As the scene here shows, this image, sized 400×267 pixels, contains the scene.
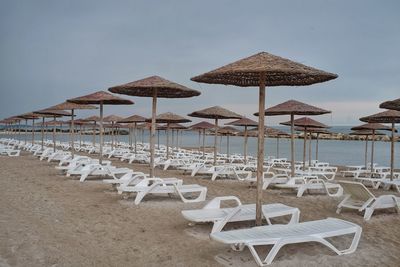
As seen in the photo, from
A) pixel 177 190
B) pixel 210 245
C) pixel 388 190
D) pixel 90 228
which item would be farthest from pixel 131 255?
pixel 388 190

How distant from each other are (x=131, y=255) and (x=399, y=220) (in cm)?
421

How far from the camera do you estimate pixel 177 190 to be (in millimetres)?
6406

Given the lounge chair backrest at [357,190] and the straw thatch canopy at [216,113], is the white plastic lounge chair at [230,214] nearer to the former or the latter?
the lounge chair backrest at [357,190]

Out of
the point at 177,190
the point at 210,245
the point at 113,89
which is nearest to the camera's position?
the point at 210,245

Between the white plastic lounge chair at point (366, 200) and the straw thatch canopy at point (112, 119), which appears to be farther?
the straw thatch canopy at point (112, 119)

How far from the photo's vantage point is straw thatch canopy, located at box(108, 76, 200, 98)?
6648 millimetres

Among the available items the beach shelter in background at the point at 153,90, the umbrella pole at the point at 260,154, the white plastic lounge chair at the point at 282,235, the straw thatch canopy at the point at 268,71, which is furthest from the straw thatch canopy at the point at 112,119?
the white plastic lounge chair at the point at 282,235

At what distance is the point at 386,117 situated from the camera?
910 cm

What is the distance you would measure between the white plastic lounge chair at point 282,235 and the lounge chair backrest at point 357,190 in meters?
1.58

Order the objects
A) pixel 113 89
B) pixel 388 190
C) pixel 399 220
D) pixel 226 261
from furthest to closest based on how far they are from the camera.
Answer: pixel 388 190
pixel 113 89
pixel 399 220
pixel 226 261

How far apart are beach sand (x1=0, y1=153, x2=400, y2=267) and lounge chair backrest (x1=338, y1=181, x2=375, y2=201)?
32 centimetres

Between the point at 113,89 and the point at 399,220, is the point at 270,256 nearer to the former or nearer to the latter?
the point at 399,220

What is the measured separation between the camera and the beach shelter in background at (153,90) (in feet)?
21.9

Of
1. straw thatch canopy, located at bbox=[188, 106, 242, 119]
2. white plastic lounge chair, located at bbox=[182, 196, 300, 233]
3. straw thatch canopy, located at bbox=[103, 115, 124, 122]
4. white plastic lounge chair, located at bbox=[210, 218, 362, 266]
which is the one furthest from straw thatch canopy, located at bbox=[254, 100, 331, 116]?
straw thatch canopy, located at bbox=[103, 115, 124, 122]
